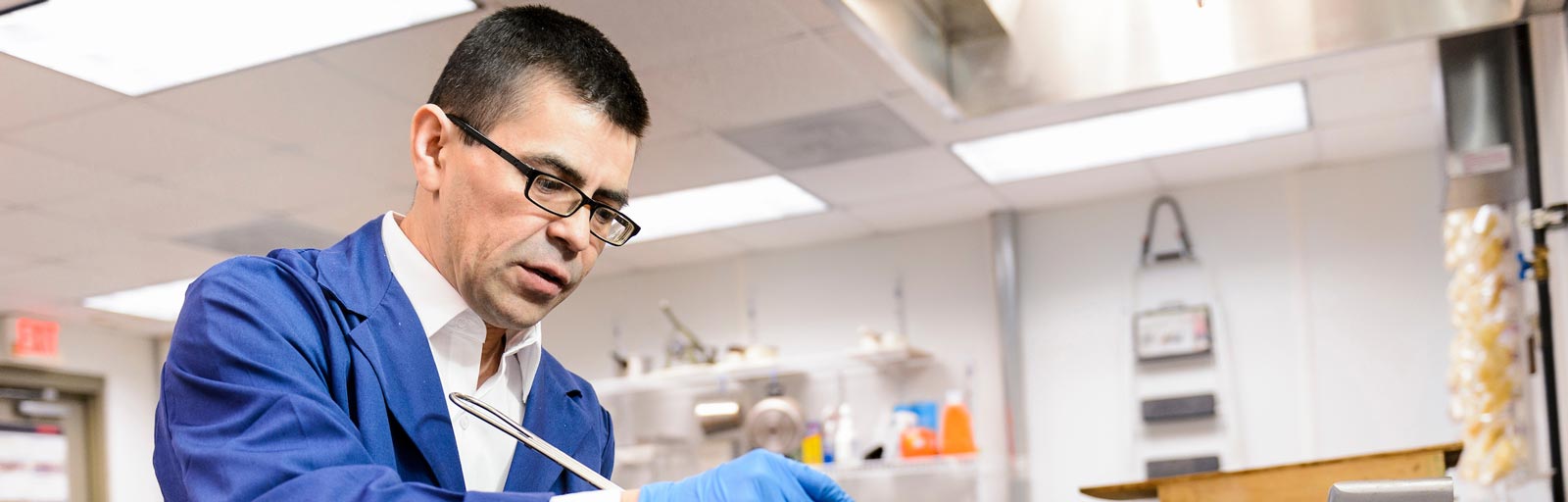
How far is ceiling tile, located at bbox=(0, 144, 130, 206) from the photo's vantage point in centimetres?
433

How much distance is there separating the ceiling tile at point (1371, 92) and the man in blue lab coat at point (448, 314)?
3.64 meters

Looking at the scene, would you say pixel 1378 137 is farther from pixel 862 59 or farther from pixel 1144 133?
pixel 862 59

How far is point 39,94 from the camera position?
150 inches

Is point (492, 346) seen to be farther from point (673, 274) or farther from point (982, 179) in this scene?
point (673, 274)

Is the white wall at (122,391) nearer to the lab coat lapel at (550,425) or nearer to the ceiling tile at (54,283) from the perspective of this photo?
the ceiling tile at (54,283)

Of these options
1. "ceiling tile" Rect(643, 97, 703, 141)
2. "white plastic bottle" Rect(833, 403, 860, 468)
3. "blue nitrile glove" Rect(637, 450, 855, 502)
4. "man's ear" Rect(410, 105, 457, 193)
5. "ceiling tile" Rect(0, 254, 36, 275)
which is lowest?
"white plastic bottle" Rect(833, 403, 860, 468)

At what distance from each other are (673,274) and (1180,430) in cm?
252

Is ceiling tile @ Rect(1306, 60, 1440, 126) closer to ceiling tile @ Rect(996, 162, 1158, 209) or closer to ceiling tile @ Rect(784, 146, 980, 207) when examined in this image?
ceiling tile @ Rect(996, 162, 1158, 209)

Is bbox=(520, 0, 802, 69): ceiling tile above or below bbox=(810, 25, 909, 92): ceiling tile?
above

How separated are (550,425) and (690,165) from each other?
351 centimetres

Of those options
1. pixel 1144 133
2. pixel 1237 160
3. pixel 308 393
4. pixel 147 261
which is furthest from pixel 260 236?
pixel 308 393

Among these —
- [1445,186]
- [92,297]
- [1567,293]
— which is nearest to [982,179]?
[1445,186]

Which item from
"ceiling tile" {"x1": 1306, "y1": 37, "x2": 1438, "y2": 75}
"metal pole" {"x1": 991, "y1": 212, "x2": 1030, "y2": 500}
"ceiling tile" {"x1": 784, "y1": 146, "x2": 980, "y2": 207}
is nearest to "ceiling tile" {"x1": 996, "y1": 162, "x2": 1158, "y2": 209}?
"metal pole" {"x1": 991, "y1": 212, "x2": 1030, "y2": 500}

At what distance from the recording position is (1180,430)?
5.45 m
